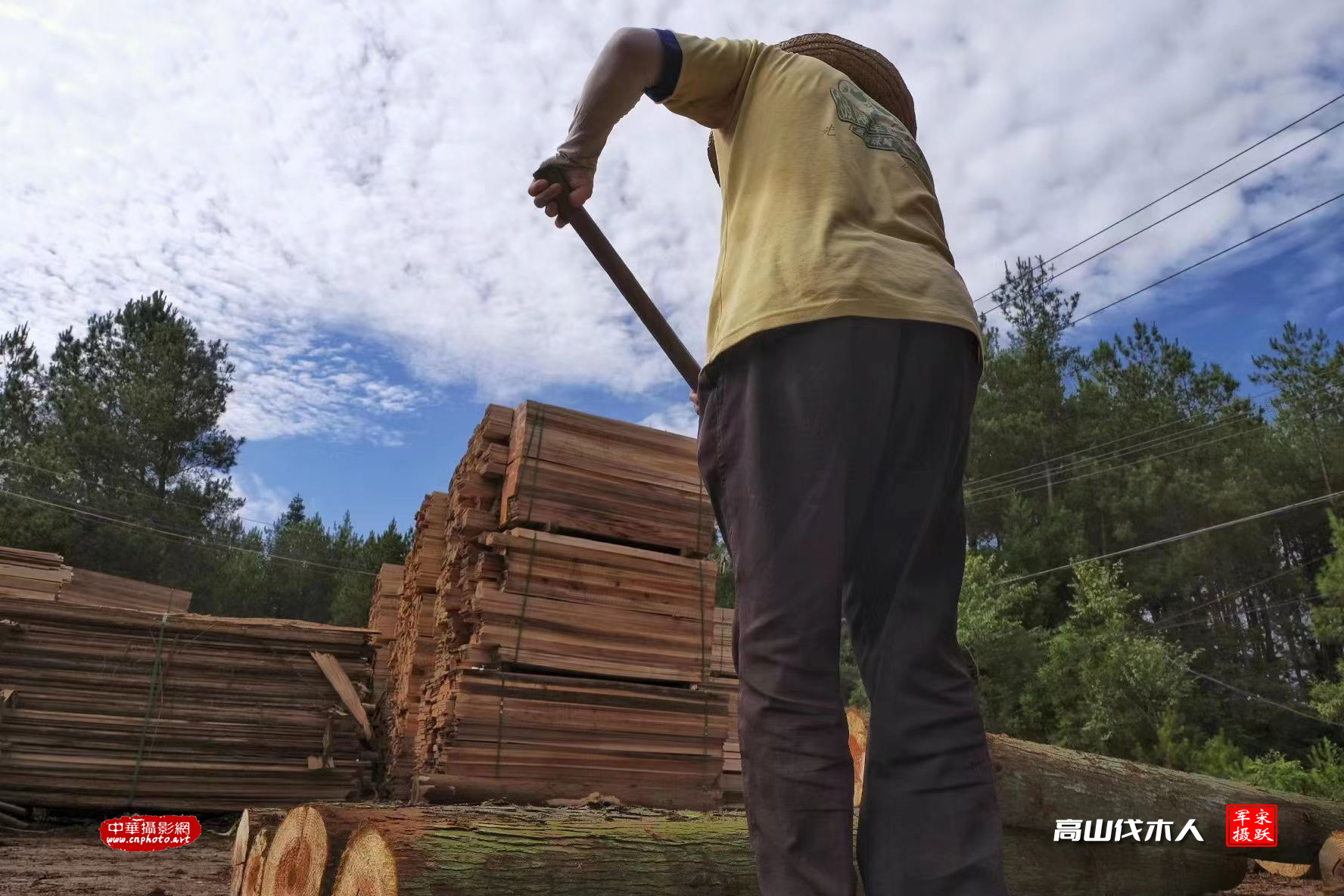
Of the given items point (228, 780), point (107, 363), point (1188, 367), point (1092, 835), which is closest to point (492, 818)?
point (1092, 835)

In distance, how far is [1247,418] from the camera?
2833 cm

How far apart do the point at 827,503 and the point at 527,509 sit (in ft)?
12.4

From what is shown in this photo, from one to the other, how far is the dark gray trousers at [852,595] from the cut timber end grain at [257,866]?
1.82 metres

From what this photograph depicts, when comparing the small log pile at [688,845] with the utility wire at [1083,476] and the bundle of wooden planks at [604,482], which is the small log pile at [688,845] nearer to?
the bundle of wooden planks at [604,482]

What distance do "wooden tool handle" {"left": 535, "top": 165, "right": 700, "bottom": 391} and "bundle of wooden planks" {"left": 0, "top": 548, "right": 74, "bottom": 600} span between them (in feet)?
33.2

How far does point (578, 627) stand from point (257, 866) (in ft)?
8.31

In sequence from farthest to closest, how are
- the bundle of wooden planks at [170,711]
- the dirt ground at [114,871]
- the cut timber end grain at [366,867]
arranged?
the bundle of wooden planks at [170,711] → the dirt ground at [114,871] → the cut timber end grain at [366,867]

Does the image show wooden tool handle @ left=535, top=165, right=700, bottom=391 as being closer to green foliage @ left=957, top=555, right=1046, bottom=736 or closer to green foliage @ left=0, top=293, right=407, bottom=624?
green foliage @ left=957, top=555, right=1046, bottom=736

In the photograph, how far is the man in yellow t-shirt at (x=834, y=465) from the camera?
59.3 inches

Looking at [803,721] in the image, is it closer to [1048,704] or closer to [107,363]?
[1048,704]

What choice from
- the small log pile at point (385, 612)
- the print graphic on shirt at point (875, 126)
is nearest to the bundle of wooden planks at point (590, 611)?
the print graphic on shirt at point (875, 126)

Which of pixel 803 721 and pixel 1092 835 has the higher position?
pixel 803 721

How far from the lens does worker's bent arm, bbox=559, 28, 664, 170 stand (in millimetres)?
1858

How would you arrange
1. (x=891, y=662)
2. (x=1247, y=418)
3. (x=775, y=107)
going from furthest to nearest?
(x=1247, y=418), (x=775, y=107), (x=891, y=662)
